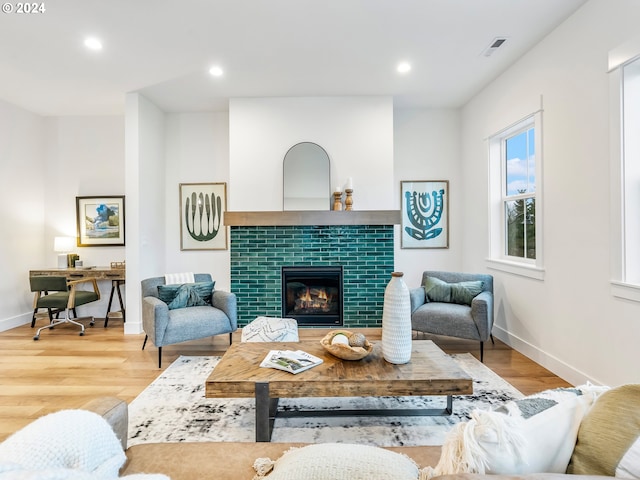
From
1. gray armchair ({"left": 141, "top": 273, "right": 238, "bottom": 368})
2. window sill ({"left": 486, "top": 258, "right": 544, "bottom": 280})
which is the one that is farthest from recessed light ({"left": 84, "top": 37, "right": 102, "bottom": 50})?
window sill ({"left": 486, "top": 258, "right": 544, "bottom": 280})

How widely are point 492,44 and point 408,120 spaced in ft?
5.55

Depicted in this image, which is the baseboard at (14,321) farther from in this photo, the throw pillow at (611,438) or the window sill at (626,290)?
the window sill at (626,290)

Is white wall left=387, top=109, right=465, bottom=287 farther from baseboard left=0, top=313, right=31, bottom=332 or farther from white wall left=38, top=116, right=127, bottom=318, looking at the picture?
baseboard left=0, top=313, right=31, bottom=332

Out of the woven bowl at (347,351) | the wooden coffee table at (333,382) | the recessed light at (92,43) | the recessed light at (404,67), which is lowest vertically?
the wooden coffee table at (333,382)

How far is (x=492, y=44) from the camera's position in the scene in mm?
3039

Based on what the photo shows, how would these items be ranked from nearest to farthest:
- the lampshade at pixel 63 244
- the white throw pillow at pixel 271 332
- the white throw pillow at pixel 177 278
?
the white throw pillow at pixel 271 332 < the white throw pillow at pixel 177 278 < the lampshade at pixel 63 244

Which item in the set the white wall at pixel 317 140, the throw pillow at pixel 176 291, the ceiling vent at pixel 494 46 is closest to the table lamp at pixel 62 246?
the throw pillow at pixel 176 291

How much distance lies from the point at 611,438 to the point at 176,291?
11.1ft

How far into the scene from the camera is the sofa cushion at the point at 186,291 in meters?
3.40

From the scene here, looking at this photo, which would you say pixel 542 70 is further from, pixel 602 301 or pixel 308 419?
pixel 308 419

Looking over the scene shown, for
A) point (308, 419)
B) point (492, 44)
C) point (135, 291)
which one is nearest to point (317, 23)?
point (492, 44)

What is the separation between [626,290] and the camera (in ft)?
7.06

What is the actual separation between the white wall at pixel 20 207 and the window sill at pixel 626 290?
19.9 feet

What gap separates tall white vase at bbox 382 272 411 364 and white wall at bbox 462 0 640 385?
1.44 metres
